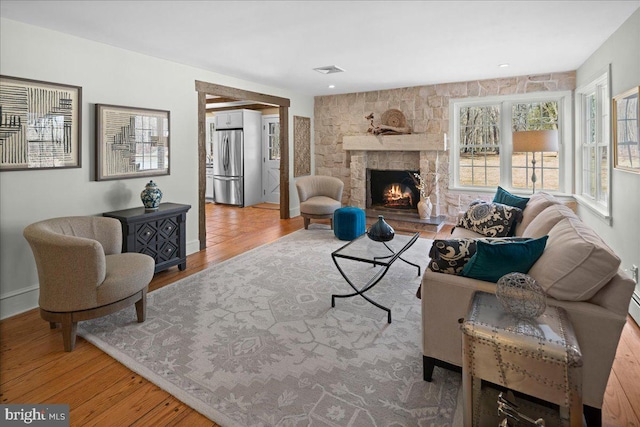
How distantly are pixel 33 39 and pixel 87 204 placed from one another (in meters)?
1.50

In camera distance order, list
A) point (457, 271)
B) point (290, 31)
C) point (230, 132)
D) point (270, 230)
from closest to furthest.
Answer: point (457, 271) → point (290, 31) → point (270, 230) → point (230, 132)

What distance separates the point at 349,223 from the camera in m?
5.26

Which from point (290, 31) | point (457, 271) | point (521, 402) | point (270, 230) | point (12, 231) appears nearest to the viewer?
point (521, 402)

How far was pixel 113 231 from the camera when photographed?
3.06 metres

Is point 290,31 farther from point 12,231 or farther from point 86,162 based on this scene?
point 12,231

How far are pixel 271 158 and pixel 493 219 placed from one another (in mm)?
6316

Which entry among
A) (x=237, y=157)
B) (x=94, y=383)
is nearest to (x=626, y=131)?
(x=94, y=383)

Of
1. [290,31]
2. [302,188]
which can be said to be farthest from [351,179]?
[290,31]

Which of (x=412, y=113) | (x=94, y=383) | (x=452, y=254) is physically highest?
(x=412, y=113)

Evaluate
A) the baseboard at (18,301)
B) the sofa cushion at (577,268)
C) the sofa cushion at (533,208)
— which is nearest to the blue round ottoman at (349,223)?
the sofa cushion at (533,208)

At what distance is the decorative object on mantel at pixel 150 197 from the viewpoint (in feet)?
12.8

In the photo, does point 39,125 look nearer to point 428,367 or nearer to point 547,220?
point 428,367

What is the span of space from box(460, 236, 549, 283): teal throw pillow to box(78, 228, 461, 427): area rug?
0.68 meters

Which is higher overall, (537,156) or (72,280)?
(537,156)
